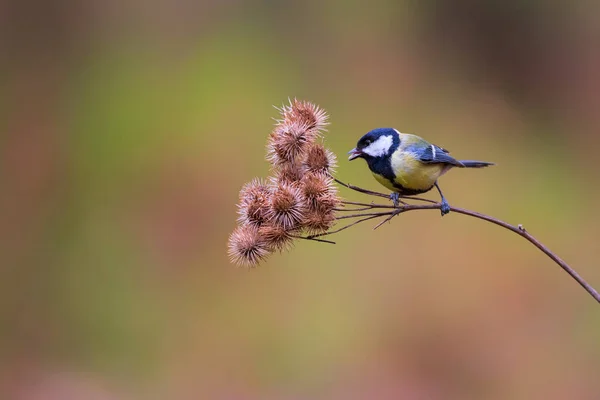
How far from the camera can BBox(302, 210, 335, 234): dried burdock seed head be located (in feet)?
4.76

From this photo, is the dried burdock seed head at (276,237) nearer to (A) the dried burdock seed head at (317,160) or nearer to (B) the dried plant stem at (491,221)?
(B) the dried plant stem at (491,221)

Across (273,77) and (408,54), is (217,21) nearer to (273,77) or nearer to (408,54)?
(273,77)

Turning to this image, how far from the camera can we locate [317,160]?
154cm

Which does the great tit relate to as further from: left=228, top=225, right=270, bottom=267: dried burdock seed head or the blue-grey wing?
left=228, top=225, right=270, bottom=267: dried burdock seed head

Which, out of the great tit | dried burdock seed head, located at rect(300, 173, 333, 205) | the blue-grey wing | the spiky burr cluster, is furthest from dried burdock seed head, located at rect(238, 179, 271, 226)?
the blue-grey wing

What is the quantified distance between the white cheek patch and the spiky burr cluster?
0.27m

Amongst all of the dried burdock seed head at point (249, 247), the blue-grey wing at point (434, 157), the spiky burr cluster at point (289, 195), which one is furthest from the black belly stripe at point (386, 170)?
the dried burdock seed head at point (249, 247)

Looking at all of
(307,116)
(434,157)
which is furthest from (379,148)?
(307,116)

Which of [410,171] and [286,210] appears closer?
[286,210]

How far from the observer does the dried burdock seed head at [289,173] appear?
1552 mm

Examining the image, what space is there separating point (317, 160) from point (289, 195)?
0.46ft

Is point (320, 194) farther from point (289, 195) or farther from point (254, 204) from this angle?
point (254, 204)

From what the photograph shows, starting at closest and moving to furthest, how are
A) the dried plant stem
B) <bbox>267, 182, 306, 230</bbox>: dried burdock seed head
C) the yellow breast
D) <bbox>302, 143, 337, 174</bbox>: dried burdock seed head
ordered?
the dried plant stem → <bbox>267, 182, 306, 230</bbox>: dried burdock seed head → <bbox>302, 143, 337, 174</bbox>: dried burdock seed head → the yellow breast

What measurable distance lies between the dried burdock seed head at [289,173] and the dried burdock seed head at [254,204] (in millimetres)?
45
